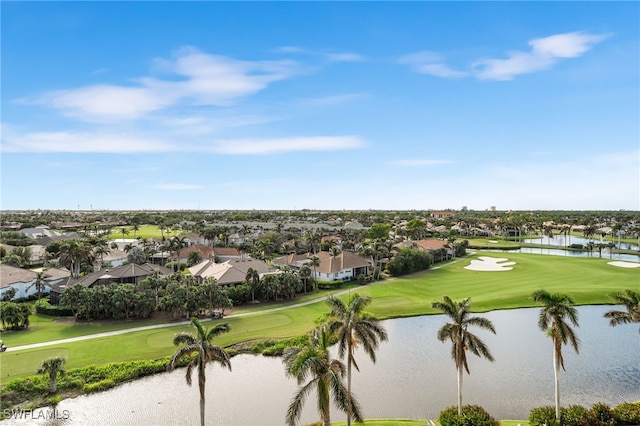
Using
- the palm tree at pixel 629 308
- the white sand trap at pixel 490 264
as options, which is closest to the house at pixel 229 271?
the white sand trap at pixel 490 264

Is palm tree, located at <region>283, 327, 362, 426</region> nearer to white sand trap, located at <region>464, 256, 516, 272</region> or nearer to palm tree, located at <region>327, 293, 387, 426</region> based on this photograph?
palm tree, located at <region>327, 293, 387, 426</region>

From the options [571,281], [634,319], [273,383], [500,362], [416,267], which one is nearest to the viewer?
[634,319]

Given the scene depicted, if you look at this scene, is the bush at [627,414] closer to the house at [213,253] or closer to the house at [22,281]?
the house at [22,281]

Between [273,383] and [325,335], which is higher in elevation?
[325,335]

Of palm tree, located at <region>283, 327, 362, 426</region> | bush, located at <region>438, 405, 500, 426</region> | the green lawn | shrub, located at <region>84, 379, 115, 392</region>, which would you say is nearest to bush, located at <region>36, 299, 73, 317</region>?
the green lawn

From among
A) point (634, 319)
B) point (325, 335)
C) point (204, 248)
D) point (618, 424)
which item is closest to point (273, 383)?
point (325, 335)

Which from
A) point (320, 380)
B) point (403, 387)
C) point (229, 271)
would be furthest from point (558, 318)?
point (229, 271)

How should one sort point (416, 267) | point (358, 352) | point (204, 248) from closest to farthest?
point (358, 352)
point (416, 267)
point (204, 248)

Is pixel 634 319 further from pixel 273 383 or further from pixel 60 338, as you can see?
pixel 60 338
